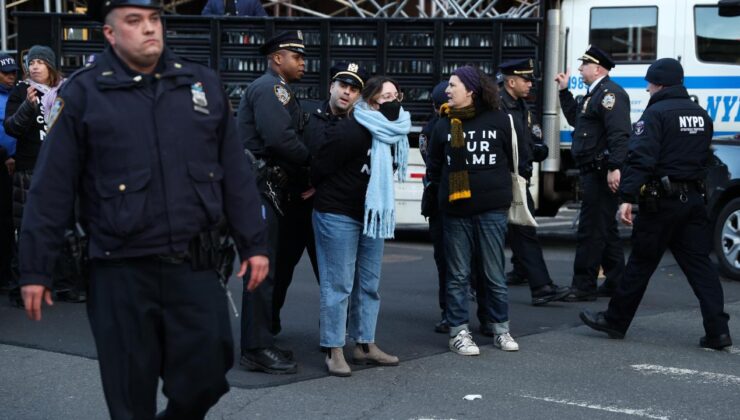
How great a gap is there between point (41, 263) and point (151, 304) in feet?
1.33

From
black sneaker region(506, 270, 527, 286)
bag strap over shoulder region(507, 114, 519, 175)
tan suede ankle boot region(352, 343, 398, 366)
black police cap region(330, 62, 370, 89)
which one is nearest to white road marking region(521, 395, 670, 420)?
tan suede ankle boot region(352, 343, 398, 366)

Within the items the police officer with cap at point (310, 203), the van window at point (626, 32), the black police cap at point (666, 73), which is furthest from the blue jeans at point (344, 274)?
the van window at point (626, 32)

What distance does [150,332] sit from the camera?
13.8 feet

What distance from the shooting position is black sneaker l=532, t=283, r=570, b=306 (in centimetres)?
903

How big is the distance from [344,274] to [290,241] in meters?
0.71

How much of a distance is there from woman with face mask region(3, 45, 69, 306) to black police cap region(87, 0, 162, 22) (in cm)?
420

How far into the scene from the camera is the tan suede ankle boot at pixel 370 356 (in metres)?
6.84

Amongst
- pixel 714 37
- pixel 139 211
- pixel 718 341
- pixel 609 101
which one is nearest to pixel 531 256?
pixel 609 101

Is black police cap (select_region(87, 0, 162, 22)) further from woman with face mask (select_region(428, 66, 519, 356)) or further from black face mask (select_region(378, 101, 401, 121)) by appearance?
woman with face mask (select_region(428, 66, 519, 356))

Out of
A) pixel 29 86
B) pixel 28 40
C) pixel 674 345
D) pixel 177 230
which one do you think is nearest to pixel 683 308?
pixel 674 345

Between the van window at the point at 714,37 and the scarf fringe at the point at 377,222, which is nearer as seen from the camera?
the scarf fringe at the point at 377,222

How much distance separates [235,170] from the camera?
4359mm

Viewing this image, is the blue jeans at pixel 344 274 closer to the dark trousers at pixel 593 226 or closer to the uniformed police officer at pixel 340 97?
the uniformed police officer at pixel 340 97

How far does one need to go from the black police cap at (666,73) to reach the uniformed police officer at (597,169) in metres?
1.55
